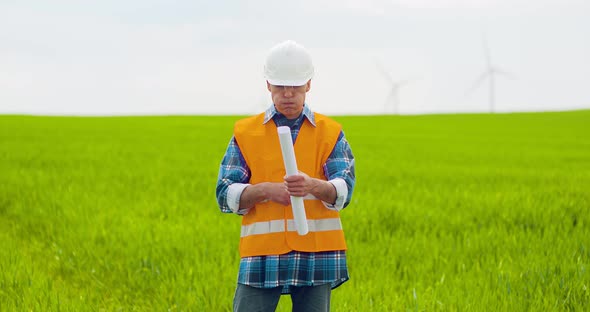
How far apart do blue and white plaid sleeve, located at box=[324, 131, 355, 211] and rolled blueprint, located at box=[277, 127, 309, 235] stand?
6.7 inches

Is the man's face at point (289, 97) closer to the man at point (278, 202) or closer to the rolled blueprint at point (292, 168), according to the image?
the man at point (278, 202)

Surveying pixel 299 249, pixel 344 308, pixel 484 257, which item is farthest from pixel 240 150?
pixel 484 257

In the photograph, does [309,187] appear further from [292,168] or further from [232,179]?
[232,179]

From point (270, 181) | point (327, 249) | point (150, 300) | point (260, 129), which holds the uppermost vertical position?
point (260, 129)

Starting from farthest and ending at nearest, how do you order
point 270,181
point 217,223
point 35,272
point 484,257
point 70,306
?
1. point 217,223
2. point 484,257
3. point 35,272
4. point 70,306
5. point 270,181

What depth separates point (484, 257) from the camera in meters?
5.25

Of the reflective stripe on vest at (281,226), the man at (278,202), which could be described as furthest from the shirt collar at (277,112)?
the reflective stripe on vest at (281,226)

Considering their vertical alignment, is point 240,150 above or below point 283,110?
below

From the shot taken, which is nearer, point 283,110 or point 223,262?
point 283,110

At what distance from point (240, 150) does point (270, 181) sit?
204mm

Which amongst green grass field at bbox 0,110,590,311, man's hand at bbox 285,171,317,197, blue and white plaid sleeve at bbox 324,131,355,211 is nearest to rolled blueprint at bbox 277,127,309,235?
man's hand at bbox 285,171,317,197

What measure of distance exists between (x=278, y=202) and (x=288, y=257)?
0.29 meters

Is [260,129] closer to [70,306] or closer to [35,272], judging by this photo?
[70,306]

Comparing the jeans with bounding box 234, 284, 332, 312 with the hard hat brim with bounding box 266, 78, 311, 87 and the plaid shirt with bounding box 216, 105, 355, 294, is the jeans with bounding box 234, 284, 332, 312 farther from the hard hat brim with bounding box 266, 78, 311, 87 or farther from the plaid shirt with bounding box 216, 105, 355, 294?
the hard hat brim with bounding box 266, 78, 311, 87
